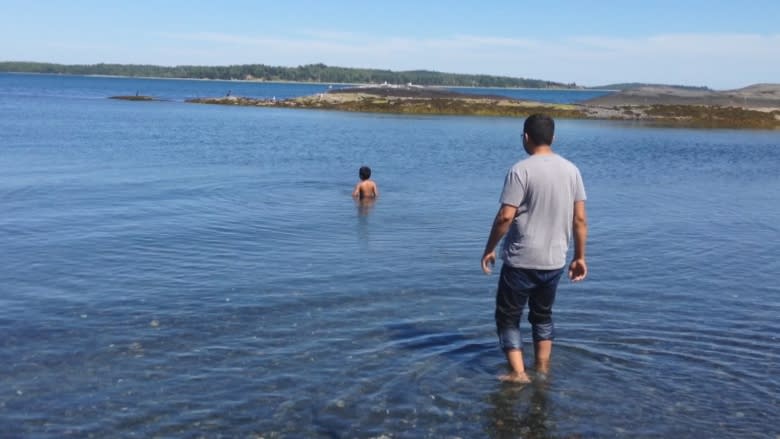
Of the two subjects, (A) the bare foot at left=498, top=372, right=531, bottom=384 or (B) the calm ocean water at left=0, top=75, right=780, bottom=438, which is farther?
(A) the bare foot at left=498, top=372, right=531, bottom=384

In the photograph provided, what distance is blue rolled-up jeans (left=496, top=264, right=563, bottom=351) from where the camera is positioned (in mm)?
7379

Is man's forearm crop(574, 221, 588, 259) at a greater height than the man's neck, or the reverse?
the man's neck

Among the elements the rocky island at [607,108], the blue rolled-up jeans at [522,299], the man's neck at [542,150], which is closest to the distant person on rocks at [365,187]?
the blue rolled-up jeans at [522,299]

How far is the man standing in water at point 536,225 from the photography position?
7.08 metres

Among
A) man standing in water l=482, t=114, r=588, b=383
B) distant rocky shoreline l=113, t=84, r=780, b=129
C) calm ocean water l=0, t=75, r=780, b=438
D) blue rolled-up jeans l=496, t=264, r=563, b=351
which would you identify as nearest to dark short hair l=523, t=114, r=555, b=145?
man standing in water l=482, t=114, r=588, b=383

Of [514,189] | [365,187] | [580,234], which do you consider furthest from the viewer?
[365,187]

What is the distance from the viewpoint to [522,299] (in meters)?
7.51

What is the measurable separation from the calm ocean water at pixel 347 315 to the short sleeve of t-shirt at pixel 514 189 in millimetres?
1990

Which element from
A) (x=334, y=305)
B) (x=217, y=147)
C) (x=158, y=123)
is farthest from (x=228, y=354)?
(x=158, y=123)

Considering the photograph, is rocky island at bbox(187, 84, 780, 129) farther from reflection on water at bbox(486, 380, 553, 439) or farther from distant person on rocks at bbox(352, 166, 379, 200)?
reflection on water at bbox(486, 380, 553, 439)

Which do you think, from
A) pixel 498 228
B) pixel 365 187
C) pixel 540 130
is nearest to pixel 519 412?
pixel 498 228

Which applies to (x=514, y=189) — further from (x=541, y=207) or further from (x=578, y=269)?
(x=578, y=269)

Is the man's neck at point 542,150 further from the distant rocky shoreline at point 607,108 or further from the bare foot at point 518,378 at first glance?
the distant rocky shoreline at point 607,108

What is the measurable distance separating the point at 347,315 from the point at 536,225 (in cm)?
373
